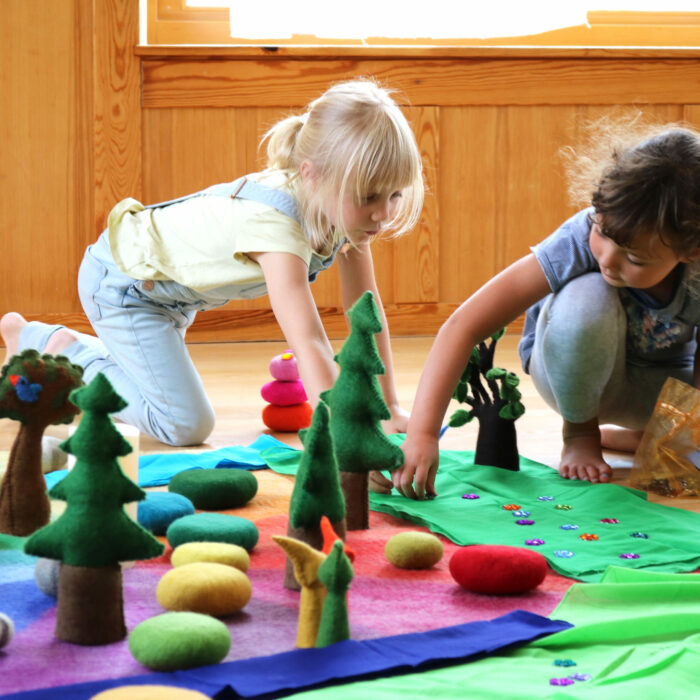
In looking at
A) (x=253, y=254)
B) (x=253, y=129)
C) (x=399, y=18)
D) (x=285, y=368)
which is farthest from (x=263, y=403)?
(x=399, y=18)

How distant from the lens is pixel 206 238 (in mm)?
1563

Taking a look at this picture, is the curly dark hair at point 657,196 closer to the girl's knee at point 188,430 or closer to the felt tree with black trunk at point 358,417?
the felt tree with black trunk at point 358,417

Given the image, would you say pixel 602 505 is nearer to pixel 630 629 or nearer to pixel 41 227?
pixel 630 629

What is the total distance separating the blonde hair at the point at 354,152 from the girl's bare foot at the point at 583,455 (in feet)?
1.36

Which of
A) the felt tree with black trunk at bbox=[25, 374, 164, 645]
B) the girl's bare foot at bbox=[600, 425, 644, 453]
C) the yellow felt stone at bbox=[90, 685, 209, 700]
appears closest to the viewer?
the yellow felt stone at bbox=[90, 685, 209, 700]

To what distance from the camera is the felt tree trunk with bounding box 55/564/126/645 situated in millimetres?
756

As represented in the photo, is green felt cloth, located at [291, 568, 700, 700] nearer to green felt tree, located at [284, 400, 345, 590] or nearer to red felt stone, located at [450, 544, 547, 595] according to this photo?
red felt stone, located at [450, 544, 547, 595]

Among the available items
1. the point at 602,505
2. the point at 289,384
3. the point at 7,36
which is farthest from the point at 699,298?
the point at 7,36

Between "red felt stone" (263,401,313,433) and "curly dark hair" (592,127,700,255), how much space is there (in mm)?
638

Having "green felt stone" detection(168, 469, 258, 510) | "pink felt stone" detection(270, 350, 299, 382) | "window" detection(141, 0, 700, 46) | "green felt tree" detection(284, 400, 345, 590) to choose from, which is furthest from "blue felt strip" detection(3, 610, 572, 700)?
"window" detection(141, 0, 700, 46)

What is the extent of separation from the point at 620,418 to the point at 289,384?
1.80ft

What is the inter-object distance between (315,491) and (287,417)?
73 centimetres

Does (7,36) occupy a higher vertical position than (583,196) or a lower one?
higher

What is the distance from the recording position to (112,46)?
248cm
